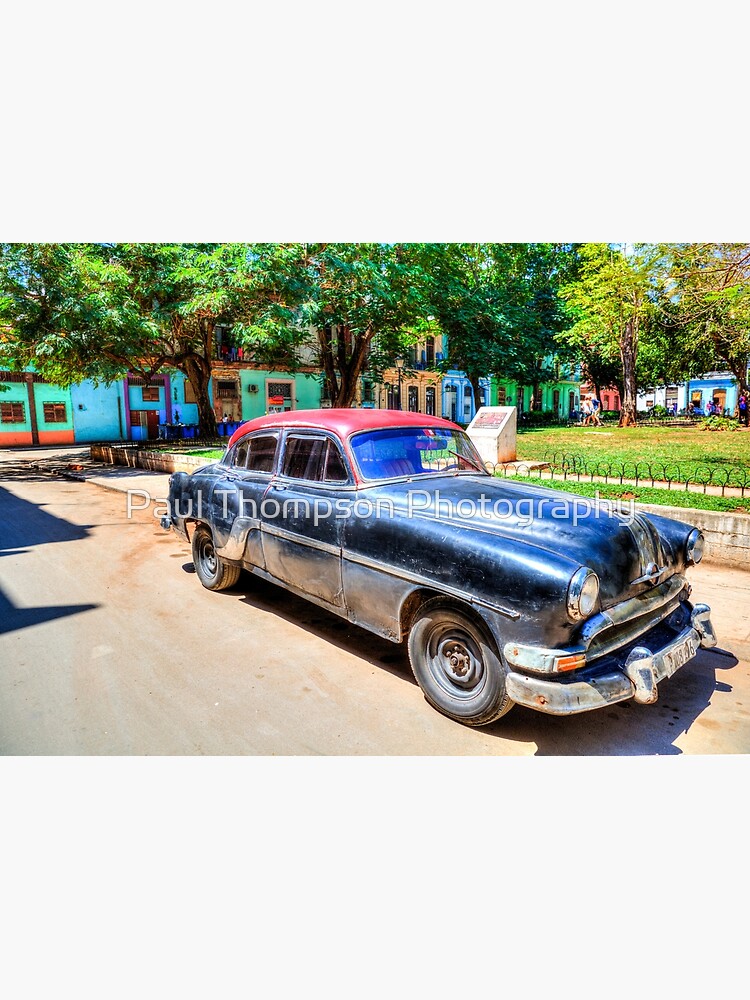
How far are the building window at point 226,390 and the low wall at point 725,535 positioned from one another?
27293mm

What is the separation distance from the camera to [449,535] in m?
3.18

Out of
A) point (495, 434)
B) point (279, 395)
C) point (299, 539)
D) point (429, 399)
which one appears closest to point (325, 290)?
point (495, 434)

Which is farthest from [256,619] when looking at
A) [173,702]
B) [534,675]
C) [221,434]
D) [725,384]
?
[725,384]

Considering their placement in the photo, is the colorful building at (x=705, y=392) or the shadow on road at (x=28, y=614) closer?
the shadow on road at (x=28, y=614)

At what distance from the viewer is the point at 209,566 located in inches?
223

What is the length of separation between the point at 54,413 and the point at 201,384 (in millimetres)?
11699

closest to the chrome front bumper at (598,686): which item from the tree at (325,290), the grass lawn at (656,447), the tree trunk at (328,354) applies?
the grass lawn at (656,447)

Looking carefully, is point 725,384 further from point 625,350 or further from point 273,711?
point 273,711

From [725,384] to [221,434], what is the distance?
3652 centimetres

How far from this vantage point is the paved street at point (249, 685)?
3082 mm

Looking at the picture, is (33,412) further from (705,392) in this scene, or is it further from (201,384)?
(705,392)

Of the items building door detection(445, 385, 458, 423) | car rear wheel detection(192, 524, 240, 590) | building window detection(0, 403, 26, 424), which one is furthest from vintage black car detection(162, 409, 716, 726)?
building door detection(445, 385, 458, 423)

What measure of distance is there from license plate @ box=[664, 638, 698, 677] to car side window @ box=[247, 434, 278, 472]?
3251mm

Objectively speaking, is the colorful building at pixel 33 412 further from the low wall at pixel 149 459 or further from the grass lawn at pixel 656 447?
the grass lawn at pixel 656 447
